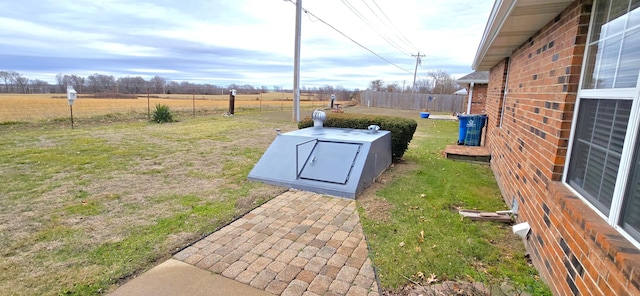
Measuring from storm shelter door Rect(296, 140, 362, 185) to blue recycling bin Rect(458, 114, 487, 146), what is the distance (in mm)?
4858

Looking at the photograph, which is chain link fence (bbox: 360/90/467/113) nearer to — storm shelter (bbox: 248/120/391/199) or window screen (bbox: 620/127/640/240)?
storm shelter (bbox: 248/120/391/199)

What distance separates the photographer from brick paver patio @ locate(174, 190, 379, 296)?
8.34ft

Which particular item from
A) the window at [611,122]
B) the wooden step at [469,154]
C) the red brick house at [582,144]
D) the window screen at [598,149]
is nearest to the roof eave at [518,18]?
the red brick house at [582,144]

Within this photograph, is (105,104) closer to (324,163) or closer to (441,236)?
(324,163)

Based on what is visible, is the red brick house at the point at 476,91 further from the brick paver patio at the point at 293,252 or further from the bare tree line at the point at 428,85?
the bare tree line at the point at 428,85

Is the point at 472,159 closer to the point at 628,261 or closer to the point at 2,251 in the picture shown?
the point at 628,261

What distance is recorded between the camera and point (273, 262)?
9.29 feet

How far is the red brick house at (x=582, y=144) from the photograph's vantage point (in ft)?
5.46

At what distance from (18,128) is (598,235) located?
15138 millimetres

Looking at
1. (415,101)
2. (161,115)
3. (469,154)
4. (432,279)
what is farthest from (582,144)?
(415,101)

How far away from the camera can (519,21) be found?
3.40 meters

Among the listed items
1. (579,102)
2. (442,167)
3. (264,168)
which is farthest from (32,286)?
(442,167)

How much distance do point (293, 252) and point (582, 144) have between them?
2.47 m

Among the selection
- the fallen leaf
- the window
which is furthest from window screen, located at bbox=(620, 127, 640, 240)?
the fallen leaf
